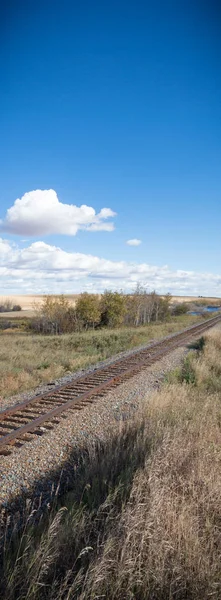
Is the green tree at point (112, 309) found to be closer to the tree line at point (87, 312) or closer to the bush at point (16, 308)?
the tree line at point (87, 312)

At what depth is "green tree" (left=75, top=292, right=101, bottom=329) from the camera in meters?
46.0

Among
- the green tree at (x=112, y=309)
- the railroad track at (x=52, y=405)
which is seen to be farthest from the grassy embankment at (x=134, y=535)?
the green tree at (x=112, y=309)

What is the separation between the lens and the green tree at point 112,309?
157ft

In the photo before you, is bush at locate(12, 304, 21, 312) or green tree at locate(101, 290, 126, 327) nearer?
green tree at locate(101, 290, 126, 327)

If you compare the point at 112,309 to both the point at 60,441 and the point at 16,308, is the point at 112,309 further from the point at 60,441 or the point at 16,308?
the point at 16,308

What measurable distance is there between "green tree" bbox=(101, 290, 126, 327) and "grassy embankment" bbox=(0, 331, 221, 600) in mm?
42568

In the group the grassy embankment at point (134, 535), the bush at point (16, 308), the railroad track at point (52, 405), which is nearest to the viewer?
the grassy embankment at point (134, 535)

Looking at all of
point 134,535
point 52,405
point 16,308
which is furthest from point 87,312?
point 16,308

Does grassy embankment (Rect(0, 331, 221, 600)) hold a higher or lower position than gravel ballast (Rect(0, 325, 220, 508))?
higher

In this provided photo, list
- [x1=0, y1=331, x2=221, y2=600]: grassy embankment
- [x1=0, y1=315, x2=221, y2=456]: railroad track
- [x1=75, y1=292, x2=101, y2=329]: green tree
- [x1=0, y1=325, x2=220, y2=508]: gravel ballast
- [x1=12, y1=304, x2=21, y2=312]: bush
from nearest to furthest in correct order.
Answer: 1. [x1=0, y1=331, x2=221, y2=600]: grassy embankment
2. [x1=0, y1=325, x2=220, y2=508]: gravel ballast
3. [x1=0, y1=315, x2=221, y2=456]: railroad track
4. [x1=75, y1=292, x2=101, y2=329]: green tree
5. [x1=12, y1=304, x2=21, y2=312]: bush

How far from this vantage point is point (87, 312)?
4619 cm

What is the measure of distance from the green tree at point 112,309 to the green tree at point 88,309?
1.07 metres

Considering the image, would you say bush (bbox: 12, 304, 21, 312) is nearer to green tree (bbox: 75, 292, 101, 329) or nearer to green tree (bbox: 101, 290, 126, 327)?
green tree (bbox: 75, 292, 101, 329)

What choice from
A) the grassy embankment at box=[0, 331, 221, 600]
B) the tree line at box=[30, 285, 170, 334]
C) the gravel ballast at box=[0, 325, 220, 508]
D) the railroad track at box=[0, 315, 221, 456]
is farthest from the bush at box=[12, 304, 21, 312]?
the grassy embankment at box=[0, 331, 221, 600]
